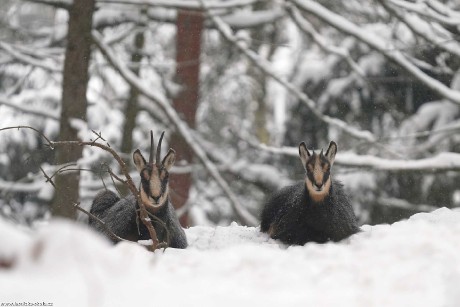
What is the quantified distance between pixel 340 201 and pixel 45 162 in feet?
23.0

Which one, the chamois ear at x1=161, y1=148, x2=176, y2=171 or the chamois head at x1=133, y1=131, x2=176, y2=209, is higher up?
the chamois ear at x1=161, y1=148, x2=176, y2=171

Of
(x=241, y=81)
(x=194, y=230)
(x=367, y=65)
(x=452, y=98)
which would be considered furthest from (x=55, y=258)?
(x=241, y=81)

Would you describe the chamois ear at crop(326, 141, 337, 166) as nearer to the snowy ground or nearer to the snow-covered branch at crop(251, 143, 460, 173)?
the snowy ground

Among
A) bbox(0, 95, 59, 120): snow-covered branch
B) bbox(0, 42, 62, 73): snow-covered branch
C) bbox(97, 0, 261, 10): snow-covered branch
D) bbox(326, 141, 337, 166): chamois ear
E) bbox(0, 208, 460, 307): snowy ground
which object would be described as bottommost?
bbox(0, 95, 59, 120): snow-covered branch

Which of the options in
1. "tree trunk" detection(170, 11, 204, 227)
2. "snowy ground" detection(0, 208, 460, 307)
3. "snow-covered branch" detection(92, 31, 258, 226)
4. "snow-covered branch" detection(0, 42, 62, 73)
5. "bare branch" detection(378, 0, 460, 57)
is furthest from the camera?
"tree trunk" detection(170, 11, 204, 227)

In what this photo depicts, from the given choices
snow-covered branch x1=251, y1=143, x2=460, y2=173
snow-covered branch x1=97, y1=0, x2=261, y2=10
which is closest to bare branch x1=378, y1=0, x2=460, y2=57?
snow-covered branch x1=251, y1=143, x2=460, y2=173

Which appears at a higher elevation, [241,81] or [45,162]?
[241,81]

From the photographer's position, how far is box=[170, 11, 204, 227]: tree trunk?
545 inches

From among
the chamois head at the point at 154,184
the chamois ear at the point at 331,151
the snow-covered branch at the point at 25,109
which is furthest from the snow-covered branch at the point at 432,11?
the snow-covered branch at the point at 25,109

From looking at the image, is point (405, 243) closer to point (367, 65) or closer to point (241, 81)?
point (367, 65)

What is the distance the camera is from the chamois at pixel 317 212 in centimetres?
625

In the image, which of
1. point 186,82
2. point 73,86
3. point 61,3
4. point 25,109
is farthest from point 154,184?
point 186,82

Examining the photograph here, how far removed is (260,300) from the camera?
99.8 inches

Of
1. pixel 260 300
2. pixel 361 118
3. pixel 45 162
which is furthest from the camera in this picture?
pixel 361 118
